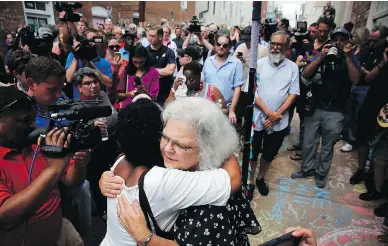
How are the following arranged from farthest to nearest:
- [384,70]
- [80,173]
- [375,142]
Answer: [384,70]
[375,142]
[80,173]

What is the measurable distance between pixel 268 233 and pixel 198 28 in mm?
3841

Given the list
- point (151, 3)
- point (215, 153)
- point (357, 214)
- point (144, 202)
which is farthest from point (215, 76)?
point (151, 3)

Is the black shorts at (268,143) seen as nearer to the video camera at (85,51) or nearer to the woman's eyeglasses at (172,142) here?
the video camera at (85,51)

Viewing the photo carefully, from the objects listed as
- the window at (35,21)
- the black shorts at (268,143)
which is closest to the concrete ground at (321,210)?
the black shorts at (268,143)

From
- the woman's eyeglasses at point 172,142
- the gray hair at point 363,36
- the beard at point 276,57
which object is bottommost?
the woman's eyeglasses at point 172,142

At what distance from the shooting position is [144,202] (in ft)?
3.52

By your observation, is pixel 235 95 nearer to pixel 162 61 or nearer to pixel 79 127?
pixel 162 61

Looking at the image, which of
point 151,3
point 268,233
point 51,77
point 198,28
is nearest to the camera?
point 51,77

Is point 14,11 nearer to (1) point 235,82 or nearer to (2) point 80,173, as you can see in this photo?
(1) point 235,82

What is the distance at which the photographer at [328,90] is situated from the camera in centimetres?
325

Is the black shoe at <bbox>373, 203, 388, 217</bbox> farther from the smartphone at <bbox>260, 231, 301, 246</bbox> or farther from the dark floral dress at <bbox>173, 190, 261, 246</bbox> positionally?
the dark floral dress at <bbox>173, 190, 261, 246</bbox>

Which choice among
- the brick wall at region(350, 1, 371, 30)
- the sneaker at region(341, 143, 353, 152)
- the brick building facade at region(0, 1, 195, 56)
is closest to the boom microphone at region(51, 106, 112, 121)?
the sneaker at region(341, 143, 353, 152)

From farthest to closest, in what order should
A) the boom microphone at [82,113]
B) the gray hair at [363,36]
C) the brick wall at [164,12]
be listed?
the brick wall at [164,12], the gray hair at [363,36], the boom microphone at [82,113]

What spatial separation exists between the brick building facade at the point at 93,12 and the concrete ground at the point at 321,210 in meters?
6.70
